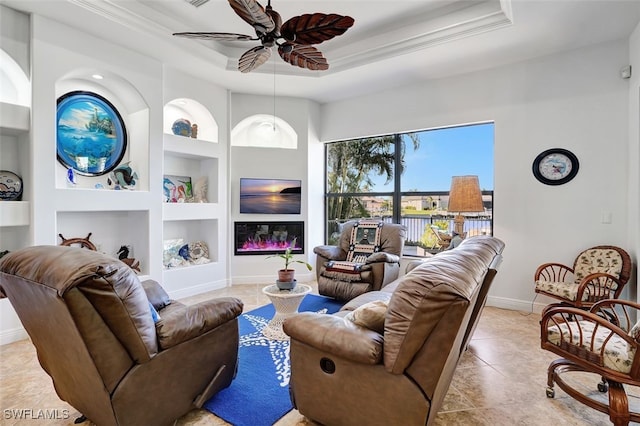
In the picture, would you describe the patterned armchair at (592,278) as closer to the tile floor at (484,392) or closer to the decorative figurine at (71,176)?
the tile floor at (484,392)

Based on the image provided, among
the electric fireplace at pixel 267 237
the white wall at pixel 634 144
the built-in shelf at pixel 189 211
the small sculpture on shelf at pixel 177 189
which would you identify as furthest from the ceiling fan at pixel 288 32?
the white wall at pixel 634 144

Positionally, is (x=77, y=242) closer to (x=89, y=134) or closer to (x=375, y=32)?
(x=89, y=134)

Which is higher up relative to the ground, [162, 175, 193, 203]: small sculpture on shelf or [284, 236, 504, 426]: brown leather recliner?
[162, 175, 193, 203]: small sculpture on shelf

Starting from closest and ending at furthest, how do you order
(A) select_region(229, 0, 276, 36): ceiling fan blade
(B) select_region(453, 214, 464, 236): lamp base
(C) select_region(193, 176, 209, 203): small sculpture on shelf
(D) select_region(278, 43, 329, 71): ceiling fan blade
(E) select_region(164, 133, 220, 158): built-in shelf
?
(A) select_region(229, 0, 276, 36): ceiling fan blade
(D) select_region(278, 43, 329, 71): ceiling fan blade
(B) select_region(453, 214, 464, 236): lamp base
(E) select_region(164, 133, 220, 158): built-in shelf
(C) select_region(193, 176, 209, 203): small sculpture on shelf

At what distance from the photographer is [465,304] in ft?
4.18

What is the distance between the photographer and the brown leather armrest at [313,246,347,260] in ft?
14.4

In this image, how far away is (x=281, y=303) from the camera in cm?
308

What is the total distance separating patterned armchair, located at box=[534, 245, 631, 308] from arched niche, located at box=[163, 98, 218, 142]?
15.0 feet

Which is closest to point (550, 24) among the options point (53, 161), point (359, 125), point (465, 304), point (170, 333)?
point (359, 125)

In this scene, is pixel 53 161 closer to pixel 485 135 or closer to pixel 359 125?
pixel 359 125

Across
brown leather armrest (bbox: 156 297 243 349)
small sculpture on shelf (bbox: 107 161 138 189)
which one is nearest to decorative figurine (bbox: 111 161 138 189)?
small sculpture on shelf (bbox: 107 161 138 189)

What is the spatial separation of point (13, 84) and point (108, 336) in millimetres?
3183

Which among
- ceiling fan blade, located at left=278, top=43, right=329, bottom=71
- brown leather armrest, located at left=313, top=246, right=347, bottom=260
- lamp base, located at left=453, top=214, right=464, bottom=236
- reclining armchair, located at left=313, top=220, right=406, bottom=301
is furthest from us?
brown leather armrest, located at left=313, top=246, right=347, bottom=260

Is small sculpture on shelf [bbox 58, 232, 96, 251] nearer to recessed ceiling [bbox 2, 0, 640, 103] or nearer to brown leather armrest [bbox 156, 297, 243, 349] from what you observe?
recessed ceiling [bbox 2, 0, 640, 103]
